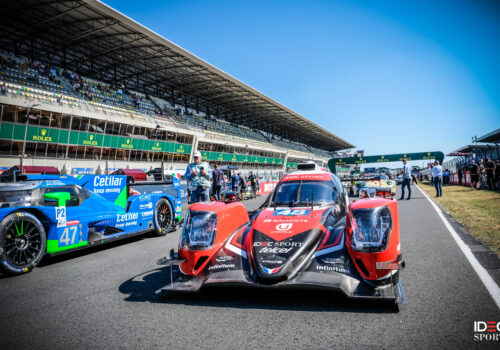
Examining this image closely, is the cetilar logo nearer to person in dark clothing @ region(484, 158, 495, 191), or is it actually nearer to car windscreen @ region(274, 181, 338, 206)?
car windscreen @ region(274, 181, 338, 206)

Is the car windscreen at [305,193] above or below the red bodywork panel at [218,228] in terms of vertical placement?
above

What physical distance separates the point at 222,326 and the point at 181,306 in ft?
1.94

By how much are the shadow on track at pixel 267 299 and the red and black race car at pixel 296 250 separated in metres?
0.13

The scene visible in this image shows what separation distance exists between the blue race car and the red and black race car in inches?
81.0

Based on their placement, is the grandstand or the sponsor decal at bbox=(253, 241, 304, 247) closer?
the sponsor decal at bbox=(253, 241, 304, 247)

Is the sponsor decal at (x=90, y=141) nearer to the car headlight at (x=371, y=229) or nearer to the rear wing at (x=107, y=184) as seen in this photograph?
the rear wing at (x=107, y=184)

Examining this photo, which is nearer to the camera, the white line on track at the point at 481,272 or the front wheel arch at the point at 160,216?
the white line on track at the point at 481,272

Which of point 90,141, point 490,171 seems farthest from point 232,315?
point 90,141

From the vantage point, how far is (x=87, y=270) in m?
4.17

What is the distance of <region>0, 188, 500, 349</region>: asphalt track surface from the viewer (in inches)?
82.8

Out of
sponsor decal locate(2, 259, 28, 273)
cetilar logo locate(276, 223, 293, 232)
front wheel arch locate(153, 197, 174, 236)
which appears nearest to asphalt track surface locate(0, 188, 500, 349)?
sponsor decal locate(2, 259, 28, 273)

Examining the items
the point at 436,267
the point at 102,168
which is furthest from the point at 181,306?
the point at 102,168

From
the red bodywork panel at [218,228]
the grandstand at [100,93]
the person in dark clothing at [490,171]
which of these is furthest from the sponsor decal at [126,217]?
the grandstand at [100,93]

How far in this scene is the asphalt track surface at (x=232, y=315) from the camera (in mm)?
2104
